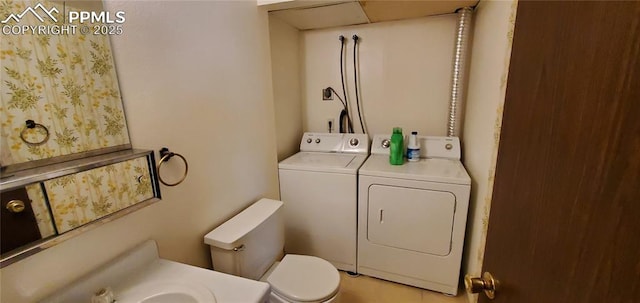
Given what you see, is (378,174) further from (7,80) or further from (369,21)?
(7,80)

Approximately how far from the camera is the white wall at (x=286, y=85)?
228 centimetres

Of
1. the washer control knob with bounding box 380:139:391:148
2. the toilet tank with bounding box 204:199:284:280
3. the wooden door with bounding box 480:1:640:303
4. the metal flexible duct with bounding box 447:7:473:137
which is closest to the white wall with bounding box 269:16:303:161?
the toilet tank with bounding box 204:199:284:280

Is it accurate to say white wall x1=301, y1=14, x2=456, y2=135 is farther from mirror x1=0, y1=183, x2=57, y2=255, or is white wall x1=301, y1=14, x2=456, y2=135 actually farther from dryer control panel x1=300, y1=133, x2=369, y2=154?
mirror x1=0, y1=183, x2=57, y2=255

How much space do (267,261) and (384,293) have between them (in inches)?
38.4

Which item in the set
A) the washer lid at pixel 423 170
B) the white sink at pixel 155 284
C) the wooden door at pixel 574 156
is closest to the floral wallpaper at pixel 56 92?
the white sink at pixel 155 284

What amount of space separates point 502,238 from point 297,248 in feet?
6.23

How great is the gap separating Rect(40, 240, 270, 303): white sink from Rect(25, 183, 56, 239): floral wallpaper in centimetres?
23

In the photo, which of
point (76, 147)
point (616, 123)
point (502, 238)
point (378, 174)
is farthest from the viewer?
point (378, 174)

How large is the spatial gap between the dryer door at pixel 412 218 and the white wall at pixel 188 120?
0.89 m

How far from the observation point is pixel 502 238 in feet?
2.16

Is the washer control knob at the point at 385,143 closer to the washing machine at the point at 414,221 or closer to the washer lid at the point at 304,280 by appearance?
the washing machine at the point at 414,221

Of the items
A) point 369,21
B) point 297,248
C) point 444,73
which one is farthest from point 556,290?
point 369,21

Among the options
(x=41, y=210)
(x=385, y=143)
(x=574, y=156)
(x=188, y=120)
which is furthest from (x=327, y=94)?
(x=574, y=156)

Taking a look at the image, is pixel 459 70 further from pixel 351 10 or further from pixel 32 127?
pixel 32 127
